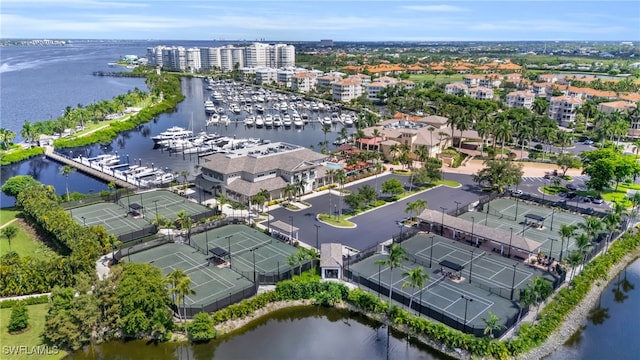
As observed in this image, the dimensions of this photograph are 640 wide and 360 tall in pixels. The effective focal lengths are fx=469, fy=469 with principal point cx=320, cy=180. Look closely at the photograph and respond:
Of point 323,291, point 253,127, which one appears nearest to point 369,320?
point 323,291

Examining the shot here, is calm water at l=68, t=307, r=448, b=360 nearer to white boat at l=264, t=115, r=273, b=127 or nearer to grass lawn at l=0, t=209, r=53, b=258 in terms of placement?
grass lawn at l=0, t=209, r=53, b=258

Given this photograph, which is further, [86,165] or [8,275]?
[86,165]

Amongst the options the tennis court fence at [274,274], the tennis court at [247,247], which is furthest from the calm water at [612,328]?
the tennis court at [247,247]

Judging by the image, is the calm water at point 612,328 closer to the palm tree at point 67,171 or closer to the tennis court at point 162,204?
the tennis court at point 162,204

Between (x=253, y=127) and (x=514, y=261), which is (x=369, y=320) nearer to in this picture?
(x=514, y=261)

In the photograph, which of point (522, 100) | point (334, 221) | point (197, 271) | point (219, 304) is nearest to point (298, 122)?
point (522, 100)
